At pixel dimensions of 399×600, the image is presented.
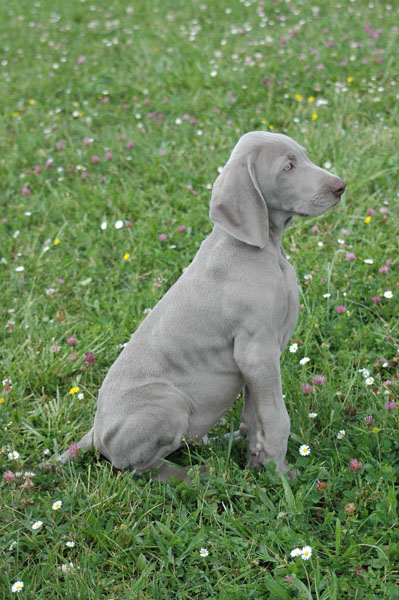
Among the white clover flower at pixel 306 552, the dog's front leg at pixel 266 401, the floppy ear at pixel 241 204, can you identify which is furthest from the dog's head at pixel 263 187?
the white clover flower at pixel 306 552

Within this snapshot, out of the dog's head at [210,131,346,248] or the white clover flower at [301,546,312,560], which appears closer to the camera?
the white clover flower at [301,546,312,560]

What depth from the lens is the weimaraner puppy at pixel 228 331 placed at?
2814mm

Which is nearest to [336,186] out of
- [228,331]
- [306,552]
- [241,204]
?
[241,204]

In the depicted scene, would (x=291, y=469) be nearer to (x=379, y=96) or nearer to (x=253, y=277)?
(x=253, y=277)

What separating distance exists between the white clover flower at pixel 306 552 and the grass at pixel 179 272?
0.03 metres

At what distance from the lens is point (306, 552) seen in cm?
261

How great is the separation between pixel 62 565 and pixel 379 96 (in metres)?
5.03

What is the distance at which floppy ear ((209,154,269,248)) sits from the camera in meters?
2.78

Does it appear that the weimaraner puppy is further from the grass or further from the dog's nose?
the grass

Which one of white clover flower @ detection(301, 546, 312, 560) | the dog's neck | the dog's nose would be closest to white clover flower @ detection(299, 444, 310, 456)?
white clover flower @ detection(301, 546, 312, 560)

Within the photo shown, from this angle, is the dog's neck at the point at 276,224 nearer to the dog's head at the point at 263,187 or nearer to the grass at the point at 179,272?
the dog's head at the point at 263,187

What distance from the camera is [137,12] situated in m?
9.32

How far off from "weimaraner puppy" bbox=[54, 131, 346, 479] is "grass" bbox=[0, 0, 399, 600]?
0.22 m

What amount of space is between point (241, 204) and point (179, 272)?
1.96m
